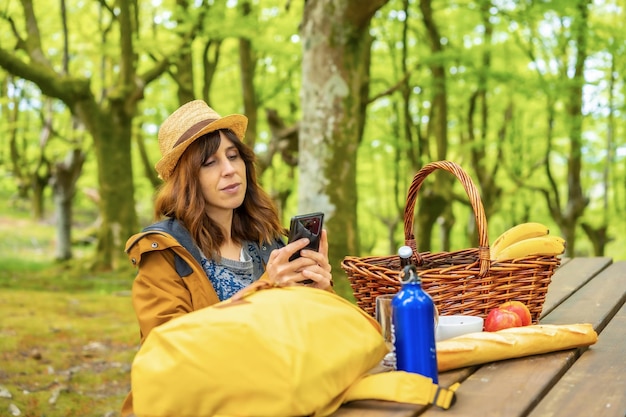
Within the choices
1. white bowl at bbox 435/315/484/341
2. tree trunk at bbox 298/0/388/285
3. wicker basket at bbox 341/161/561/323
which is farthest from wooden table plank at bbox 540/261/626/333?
tree trunk at bbox 298/0/388/285

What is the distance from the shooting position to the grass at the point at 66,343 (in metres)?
5.00

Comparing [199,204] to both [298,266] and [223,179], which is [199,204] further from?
[298,266]

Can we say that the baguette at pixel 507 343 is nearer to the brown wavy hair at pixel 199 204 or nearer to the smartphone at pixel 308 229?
the smartphone at pixel 308 229

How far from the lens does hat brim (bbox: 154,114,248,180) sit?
2.70 metres

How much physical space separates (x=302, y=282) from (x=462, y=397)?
2.33 ft

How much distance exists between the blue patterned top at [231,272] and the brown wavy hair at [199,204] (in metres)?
0.05

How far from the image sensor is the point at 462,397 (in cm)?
189

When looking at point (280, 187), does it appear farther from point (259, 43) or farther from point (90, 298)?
point (90, 298)

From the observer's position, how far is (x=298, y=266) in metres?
2.29

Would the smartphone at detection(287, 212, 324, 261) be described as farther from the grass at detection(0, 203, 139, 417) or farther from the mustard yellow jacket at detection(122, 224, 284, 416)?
the grass at detection(0, 203, 139, 417)

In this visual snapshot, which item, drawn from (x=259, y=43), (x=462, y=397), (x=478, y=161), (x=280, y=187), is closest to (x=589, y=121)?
(x=478, y=161)

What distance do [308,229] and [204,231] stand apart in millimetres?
679

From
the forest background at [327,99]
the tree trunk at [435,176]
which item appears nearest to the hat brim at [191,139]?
the forest background at [327,99]

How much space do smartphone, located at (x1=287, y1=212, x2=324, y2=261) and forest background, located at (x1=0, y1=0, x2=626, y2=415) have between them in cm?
345
